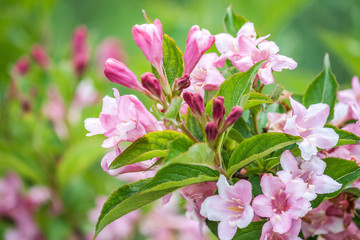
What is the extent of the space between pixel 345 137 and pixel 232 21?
21 cm

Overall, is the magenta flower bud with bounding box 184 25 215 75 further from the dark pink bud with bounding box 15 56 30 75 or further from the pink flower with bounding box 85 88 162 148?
the dark pink bud with bounding box 15 56 30 75

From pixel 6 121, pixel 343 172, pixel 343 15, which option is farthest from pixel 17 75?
pixel 343 15

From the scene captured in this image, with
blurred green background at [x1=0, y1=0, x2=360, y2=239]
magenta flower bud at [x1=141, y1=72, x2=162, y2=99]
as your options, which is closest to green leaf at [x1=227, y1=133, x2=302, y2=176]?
magenta flower bud at [x1=141, y1=72, x2=162, y2=99]

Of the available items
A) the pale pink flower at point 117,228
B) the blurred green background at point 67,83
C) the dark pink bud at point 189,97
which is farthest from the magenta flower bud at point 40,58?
the dark pink bud at point 189,97

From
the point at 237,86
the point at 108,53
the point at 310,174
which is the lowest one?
the point at 108,53

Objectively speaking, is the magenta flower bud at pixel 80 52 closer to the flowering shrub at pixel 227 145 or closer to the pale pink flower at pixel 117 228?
the pale pink flower at pixel 117 228

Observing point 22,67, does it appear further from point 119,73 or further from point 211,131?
point 211,131

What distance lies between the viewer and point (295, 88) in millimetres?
1359

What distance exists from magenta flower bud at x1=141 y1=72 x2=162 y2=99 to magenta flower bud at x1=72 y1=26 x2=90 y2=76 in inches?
30.6

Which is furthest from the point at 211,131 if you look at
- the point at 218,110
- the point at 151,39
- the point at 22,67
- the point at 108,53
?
the point at 108,53

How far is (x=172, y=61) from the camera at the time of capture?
23.5 inches

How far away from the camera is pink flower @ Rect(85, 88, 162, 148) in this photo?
55 centimetres

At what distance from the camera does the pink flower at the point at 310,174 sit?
54 cm

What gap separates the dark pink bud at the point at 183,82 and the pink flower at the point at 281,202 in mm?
126
